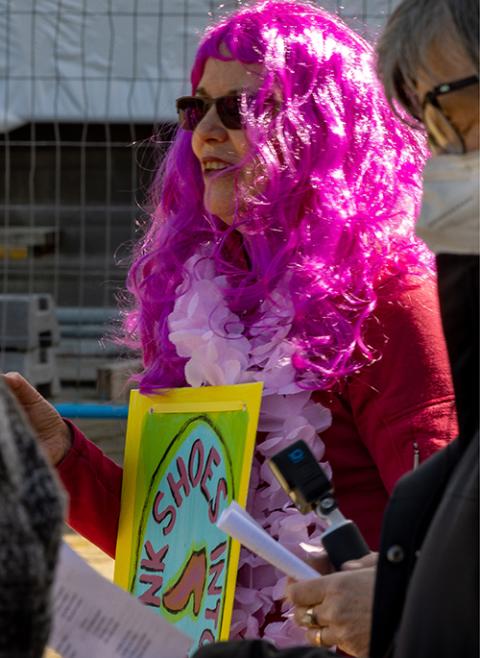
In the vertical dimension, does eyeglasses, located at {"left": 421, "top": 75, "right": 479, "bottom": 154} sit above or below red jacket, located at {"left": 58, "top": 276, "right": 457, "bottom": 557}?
above

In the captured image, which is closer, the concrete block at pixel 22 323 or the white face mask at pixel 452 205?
the white face mask at pixel 452 205

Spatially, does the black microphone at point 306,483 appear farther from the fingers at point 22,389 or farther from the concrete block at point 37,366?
the concrete block at point 37,366

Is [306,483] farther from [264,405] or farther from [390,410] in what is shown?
[264,405]

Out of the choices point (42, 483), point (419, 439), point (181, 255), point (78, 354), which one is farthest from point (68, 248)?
point (42, 483)

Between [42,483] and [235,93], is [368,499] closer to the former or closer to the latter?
[235,93]

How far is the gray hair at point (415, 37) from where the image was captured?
55.5 inches

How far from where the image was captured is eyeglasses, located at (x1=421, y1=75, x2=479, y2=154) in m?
1.43

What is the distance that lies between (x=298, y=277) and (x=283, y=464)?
61 cm

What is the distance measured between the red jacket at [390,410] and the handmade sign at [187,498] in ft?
0.50

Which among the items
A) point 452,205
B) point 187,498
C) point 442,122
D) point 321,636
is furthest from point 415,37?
point 187,498

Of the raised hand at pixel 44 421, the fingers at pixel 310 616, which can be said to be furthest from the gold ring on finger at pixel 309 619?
the raised hand at pixel 44 421

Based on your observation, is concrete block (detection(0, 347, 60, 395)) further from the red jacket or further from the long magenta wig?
the red jacket

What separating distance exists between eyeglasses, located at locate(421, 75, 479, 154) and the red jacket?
605mm

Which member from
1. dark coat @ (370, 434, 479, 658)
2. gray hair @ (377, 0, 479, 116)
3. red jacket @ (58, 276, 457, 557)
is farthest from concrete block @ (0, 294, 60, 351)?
dark coat @ (370, 434, 479, 658)
